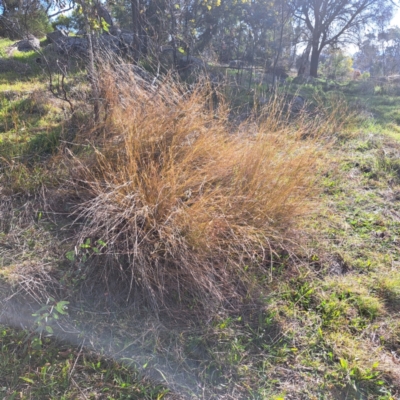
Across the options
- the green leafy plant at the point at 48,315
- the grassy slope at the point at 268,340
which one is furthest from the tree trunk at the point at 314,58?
the green leafy plant at the point at 48,315

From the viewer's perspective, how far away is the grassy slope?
1748mm

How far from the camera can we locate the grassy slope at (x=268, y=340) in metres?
1.75

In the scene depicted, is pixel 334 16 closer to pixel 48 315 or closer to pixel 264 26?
pixel 264 26

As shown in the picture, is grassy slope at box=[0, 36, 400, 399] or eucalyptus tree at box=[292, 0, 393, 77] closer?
grassy slope at box=[0, 36, 400, 399]

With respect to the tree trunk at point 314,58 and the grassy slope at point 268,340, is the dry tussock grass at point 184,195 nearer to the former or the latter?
the grassy slope at point 268,340

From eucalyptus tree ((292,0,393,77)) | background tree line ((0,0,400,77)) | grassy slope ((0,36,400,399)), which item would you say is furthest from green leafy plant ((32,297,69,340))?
eucalyptus tree ((292,0,393,77))

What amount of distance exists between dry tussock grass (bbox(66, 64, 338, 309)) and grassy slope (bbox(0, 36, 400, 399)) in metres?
0.25

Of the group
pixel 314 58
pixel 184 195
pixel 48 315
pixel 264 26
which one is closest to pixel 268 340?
pixel 184 195

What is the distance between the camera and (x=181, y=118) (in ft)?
10.4

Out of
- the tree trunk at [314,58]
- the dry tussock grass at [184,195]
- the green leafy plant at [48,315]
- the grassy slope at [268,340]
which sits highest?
the tree trunk at [314,58]

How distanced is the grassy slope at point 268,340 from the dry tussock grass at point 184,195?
10.0 inches

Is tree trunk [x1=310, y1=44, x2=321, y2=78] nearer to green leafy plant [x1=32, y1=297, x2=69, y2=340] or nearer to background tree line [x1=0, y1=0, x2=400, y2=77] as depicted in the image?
background tree line [x1=0, y1=0, x2=400, y2=77]

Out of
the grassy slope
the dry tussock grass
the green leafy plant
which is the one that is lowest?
the grassy slope

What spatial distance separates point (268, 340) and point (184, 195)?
113cm
